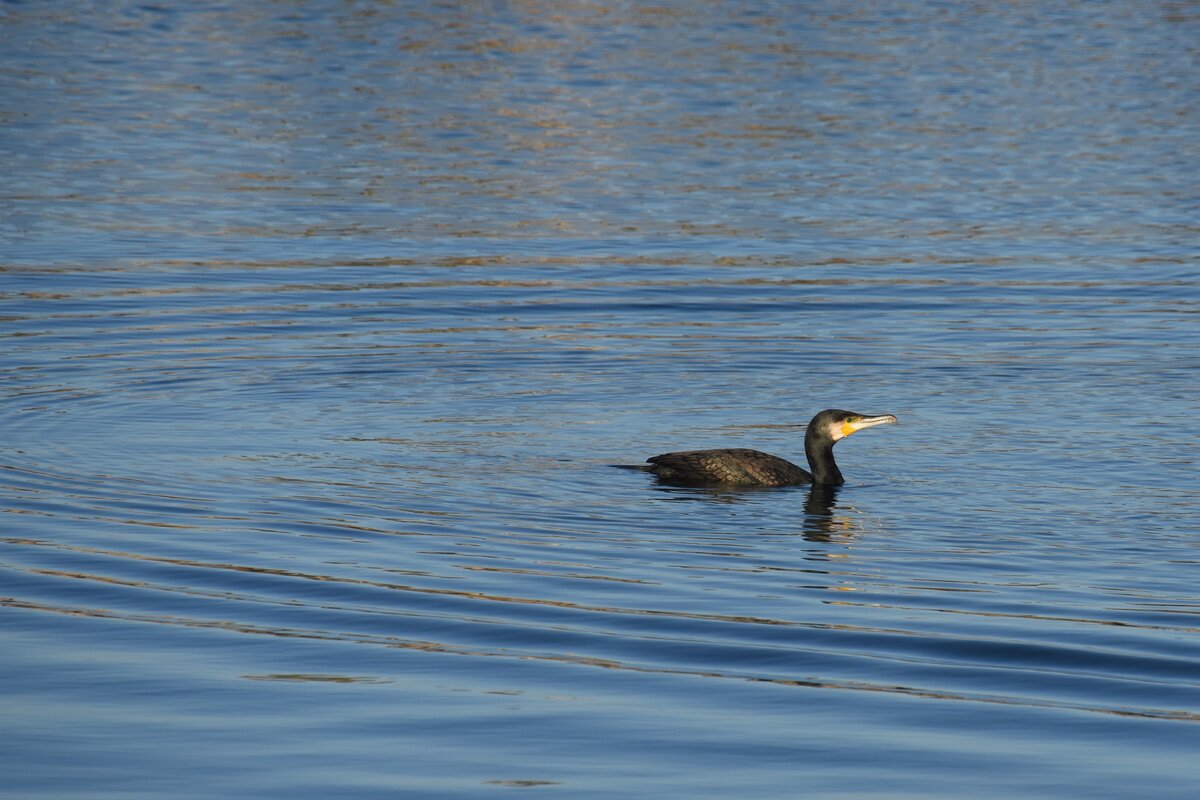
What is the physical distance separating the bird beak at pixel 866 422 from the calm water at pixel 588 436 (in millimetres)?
460

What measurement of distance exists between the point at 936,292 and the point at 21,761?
14492 millimetres

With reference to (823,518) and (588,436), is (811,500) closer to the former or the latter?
(823,518)

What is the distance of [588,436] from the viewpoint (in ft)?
49.9

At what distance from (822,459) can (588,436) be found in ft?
6.47

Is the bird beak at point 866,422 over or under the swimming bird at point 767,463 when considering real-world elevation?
over

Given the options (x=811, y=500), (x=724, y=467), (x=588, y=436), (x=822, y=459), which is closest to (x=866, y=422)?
(x=822, y=459)

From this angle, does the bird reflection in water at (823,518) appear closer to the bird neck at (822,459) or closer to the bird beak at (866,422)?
the bird neck at (822,459)

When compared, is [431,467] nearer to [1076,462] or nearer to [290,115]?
[1076,462]

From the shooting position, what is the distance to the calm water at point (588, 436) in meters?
8.62

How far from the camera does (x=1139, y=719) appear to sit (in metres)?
8.78

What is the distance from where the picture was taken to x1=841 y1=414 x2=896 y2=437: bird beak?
46.5ft

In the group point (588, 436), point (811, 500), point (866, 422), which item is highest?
point (866, 422)

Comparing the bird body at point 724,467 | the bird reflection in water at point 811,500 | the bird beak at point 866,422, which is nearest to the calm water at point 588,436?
the bird reflection in water at point 811,500

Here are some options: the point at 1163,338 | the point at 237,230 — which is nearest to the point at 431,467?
the point at 1163,338
